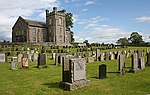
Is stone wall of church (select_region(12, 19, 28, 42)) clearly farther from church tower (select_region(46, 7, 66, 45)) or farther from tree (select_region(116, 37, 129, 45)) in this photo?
tree (select_region(116, 37, 129, 45))

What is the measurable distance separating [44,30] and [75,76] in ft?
224

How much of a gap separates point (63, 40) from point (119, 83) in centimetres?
6696

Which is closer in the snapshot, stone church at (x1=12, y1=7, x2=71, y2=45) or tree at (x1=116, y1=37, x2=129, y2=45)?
stone church at (x1=12, y1=7, x2=71, y2=45)

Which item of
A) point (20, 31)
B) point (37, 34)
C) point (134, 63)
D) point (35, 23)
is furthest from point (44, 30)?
point (134, 63)

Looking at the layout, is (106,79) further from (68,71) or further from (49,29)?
(49,29)

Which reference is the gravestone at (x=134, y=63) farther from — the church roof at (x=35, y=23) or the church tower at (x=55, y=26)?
the church roof at (x=35, y=23)

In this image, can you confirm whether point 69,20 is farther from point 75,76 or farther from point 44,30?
point 75,76

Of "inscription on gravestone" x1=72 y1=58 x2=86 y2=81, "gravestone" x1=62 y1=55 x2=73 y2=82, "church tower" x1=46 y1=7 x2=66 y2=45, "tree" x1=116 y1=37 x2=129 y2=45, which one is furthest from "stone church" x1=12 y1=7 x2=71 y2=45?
"inscription on gravestone" x1=72 y1=58 x2=86 y2=81

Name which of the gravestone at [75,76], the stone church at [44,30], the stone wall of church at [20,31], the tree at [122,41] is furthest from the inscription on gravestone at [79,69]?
the tree at [122,41]

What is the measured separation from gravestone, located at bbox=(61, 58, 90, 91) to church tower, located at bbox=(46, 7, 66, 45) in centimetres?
6465

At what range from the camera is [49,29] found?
254 ft

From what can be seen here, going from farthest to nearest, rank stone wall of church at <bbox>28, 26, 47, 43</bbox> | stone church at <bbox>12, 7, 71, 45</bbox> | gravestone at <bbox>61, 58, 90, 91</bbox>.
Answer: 1. stone church at <bbox>12, 7, 71, 45</bbox>
2. stone wall of church at <bbox>28, 26, 47, 43</bbox>
3. gravestone at <bbox>61, 58, 90, 91</bbox>

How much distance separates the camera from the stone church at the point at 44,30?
243 ft

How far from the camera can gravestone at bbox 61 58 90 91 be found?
1025 cm
